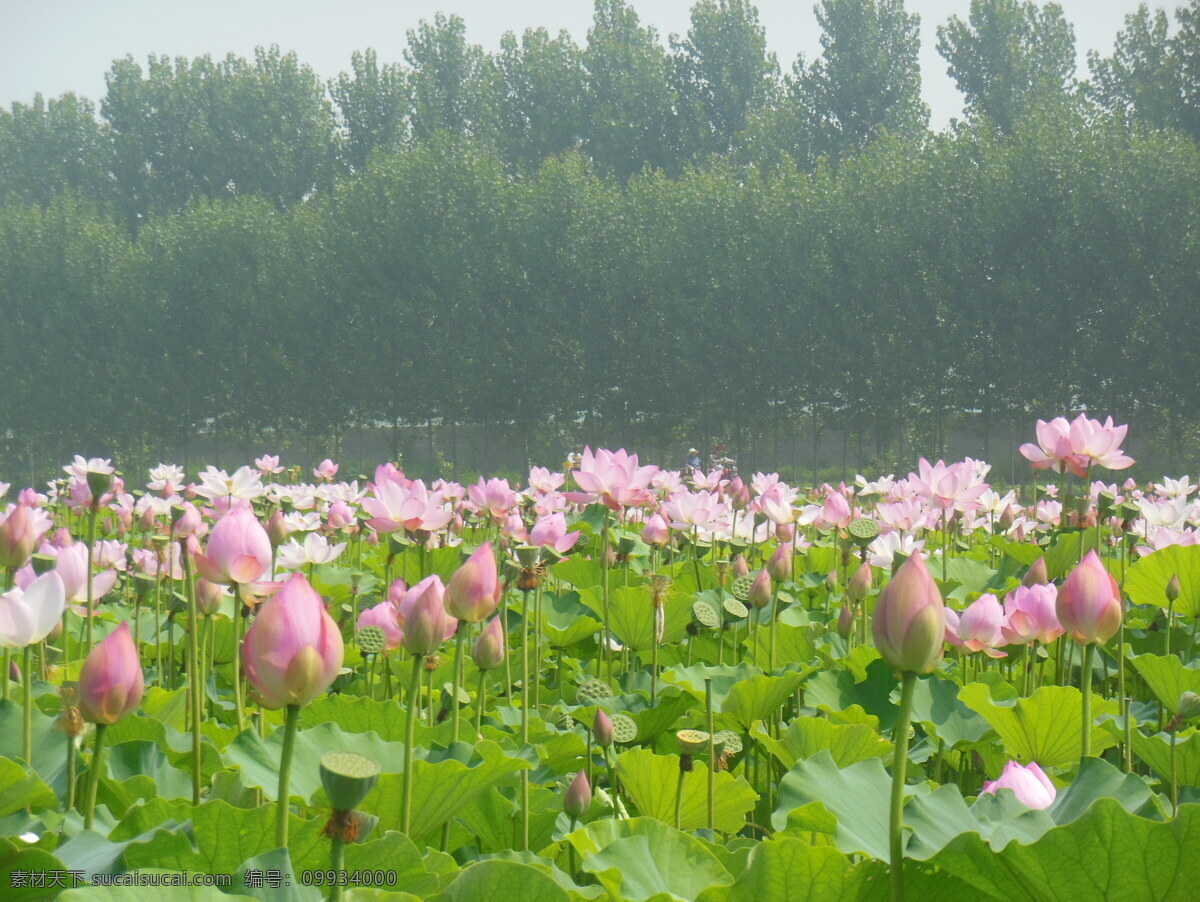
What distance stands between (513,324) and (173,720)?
69.9ft

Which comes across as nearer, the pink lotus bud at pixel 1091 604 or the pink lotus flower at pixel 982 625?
the pink lotus bud at pixel 1091 604

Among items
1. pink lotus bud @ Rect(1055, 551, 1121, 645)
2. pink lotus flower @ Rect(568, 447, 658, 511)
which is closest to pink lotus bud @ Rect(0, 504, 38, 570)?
pink lotus flower @ Rect(568, 447, 658, 511)

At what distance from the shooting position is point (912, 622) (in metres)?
0.75

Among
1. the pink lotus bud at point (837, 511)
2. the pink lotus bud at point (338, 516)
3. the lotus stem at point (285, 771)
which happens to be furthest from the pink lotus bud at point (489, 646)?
the pink lotus bud at point (338, 516)

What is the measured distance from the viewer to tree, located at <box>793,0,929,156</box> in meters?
30.7

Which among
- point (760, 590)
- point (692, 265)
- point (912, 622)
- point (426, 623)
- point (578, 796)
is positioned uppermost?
point (692, 265)

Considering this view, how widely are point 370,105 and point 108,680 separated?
36.0m

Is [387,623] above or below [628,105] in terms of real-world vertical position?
below

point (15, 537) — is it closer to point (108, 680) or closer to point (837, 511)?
point (108, 680)

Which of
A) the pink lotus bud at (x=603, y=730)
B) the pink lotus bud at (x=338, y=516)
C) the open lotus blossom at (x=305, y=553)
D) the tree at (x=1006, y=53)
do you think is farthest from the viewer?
the tree at (x=1006, y=53)

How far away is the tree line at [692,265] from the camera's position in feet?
62.7

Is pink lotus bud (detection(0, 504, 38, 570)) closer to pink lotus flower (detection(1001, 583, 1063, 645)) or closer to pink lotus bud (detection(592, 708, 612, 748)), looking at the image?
pink lotus bud (detection(592, 708, 612, 748))

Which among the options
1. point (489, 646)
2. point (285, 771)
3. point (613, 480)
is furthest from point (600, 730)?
point (613, 480)

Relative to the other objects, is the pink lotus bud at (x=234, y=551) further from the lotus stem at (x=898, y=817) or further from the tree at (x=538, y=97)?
the tree at (x=538, y=97)
